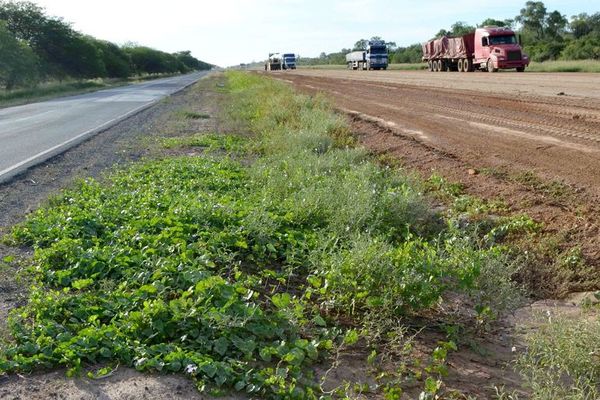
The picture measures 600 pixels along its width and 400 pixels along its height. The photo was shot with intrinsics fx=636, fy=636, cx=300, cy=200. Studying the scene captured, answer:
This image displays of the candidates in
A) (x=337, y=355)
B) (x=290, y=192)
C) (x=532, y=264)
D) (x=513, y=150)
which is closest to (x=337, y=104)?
(x=513, y=150)

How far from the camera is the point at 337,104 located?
2497 cm

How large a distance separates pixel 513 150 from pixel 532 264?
5898 millimetres

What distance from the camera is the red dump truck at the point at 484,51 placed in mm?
A: 42250

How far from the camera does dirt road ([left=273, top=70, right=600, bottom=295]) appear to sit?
7.23 m

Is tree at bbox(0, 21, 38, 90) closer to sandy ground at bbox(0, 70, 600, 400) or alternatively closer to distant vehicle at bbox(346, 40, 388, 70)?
sandy ground at bbox(0, 70, 600, 400)

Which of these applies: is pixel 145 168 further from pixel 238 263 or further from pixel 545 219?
pixel 545 219

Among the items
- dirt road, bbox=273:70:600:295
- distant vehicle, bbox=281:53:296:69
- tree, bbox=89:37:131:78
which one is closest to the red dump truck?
dirt road, bbox=273:70:600:295

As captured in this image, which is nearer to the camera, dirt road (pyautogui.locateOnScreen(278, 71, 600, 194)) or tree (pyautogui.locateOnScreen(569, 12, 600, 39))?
dirt road (pyautogui.locateOnScreen(278, 71, 600, 194))

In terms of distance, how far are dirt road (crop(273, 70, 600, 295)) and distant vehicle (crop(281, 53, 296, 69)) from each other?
7689 cm

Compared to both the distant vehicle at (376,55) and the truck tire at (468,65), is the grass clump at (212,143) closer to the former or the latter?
the truck tire at (468,65)

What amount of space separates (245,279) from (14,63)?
149 feet

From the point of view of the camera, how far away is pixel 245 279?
5.23 metres

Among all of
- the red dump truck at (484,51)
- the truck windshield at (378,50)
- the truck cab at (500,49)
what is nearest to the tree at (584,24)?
the truck windshield at (378,50)

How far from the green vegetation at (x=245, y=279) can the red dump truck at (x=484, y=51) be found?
37.3 metres
